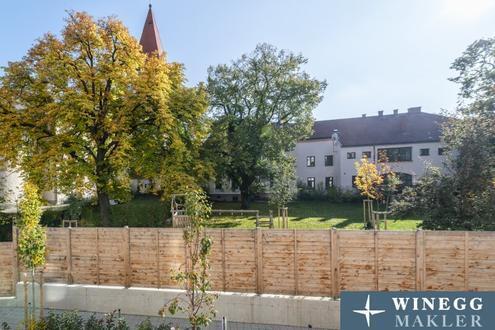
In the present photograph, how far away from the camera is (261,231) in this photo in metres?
A: 11.0

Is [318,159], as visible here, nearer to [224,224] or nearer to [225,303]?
[224,224]

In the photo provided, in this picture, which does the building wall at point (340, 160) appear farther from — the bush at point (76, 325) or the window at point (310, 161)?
the bush at point (76, 325)

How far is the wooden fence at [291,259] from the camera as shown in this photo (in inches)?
382

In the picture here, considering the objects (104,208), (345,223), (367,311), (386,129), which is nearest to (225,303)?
(367,311)

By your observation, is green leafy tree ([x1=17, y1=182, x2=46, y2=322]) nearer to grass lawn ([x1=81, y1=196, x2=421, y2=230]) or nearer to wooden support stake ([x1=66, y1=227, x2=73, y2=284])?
wooden support stake ([x1=66, y1=227, x2=73, y2=284])

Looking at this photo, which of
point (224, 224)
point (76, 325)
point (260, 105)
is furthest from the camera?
point (260, 105)

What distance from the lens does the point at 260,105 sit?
33500mm

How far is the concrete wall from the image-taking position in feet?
33.4

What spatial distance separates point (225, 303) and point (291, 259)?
8.01 ft

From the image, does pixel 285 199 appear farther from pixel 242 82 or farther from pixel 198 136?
pixel 242 82

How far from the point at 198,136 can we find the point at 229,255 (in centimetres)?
1257

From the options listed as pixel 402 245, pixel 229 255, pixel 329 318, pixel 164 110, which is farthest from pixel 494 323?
pixel 164 110

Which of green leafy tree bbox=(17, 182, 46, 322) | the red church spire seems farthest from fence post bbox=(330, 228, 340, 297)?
the red church spire

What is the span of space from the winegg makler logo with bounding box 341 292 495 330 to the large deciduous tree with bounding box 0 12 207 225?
1372cm
